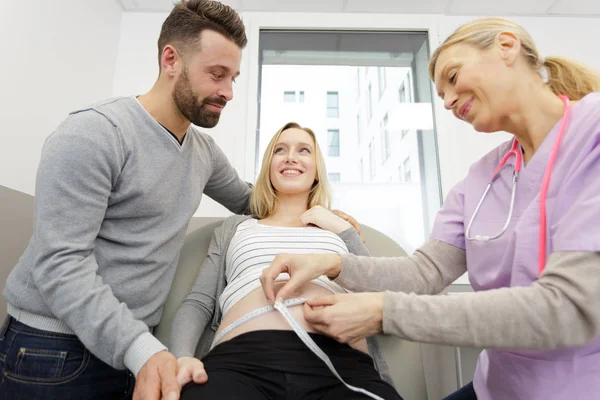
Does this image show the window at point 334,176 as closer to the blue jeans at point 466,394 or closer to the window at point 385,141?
the window at point 385,141

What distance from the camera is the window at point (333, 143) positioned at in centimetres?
218

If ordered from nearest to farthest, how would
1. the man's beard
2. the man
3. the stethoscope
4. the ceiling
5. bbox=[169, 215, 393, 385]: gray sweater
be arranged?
the stethoscope, the man, bbox=[169, 215, 393, 385]: gray sweater, the man's beard, the ceiling

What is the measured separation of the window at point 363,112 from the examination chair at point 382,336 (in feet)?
2.32

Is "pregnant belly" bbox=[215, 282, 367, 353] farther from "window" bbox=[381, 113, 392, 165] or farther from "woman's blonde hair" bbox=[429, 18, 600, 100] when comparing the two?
"window" bbox=[381, 113, 392, 165]

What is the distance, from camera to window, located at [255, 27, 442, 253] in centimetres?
211

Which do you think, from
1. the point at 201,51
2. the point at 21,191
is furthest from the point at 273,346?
the point at 21,191

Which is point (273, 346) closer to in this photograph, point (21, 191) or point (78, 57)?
point (21, 191)

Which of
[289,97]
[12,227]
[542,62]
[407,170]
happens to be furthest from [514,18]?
[12,227]

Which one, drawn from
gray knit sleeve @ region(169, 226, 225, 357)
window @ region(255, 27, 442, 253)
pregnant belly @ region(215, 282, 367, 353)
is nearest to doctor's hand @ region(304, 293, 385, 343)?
pregnant belly @ region(215, 282, 367, 353)

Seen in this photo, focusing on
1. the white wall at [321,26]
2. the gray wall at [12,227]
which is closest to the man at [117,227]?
the gray wall at [12,227]

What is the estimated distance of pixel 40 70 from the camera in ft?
5.15

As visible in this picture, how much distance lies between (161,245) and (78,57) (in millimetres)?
1313

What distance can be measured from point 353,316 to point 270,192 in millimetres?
811

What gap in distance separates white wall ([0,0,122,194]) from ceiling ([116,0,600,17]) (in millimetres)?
329
